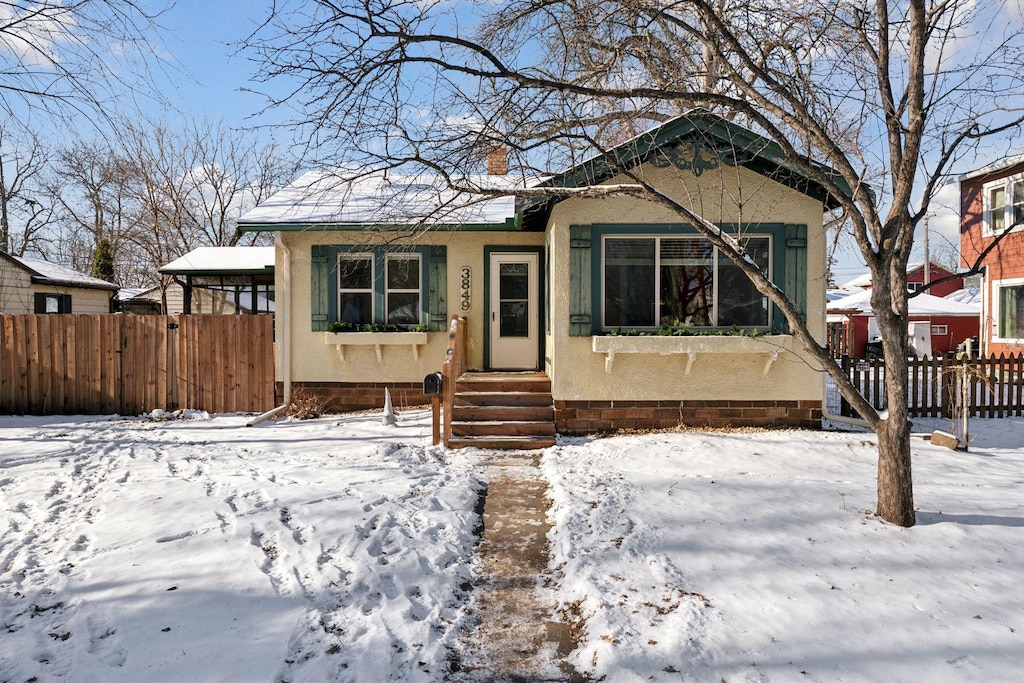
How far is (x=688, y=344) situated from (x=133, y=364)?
9.16 meters

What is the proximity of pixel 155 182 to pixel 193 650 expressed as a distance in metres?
22.0

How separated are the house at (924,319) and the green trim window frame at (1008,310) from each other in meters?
3.42

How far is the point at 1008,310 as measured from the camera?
626 inches

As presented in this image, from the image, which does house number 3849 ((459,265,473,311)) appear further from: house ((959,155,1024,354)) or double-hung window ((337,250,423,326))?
house ((959,155,1024,354))

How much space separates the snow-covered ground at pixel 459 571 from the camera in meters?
3.07

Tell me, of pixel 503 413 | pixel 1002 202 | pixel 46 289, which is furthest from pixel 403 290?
pixel 1002 202

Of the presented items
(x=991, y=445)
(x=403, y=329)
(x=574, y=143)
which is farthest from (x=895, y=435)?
(x=403, y=329)

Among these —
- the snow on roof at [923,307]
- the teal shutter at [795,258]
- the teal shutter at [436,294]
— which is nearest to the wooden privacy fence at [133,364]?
the teal shutter at [436,294]

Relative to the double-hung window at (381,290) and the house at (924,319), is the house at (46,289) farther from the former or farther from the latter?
the house at (924,319)

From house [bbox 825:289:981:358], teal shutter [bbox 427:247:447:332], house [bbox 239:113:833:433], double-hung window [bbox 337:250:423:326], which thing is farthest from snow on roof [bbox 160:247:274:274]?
house [bbox 825:289:981:358]

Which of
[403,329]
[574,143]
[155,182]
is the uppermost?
[155,182]

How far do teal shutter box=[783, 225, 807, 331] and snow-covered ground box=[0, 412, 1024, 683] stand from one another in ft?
8.83

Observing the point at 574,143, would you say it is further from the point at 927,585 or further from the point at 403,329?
the point at 403,329

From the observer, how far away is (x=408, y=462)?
6762 millimetres
